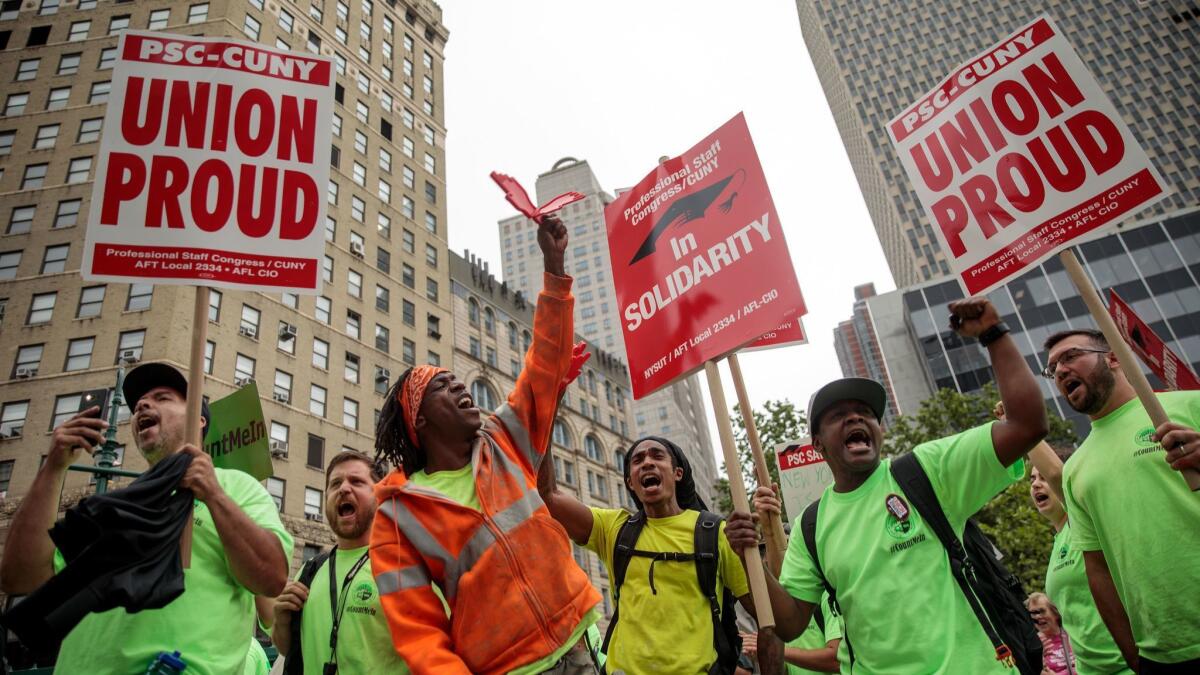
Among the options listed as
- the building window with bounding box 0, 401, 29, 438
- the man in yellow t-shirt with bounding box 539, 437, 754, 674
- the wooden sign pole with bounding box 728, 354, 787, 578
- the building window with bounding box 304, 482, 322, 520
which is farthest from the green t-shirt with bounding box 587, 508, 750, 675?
the building window with bounding box 0, 401, 29, 438

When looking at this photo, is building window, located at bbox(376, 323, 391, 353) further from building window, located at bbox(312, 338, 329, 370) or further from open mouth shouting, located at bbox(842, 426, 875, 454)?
open mouth shouting, located at bbox(842, 426, 875, 454)

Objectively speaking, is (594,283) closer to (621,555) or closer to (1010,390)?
(621,555)

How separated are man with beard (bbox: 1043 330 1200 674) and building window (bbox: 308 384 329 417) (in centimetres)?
3380

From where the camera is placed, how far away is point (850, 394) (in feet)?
13.0

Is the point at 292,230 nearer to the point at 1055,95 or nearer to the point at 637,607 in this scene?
the point at 637,607

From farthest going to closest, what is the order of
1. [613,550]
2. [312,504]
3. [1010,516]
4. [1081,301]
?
[1081,301] → [312,504] → [1010,516] → [613,550]

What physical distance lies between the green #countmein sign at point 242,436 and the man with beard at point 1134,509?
21.2 ft

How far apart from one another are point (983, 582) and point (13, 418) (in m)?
35.7

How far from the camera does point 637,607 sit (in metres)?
4.15

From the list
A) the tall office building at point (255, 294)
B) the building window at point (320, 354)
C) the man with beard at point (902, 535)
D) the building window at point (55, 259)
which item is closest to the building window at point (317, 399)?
the tall office building at point (255, 294)

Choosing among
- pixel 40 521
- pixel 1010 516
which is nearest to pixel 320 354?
pixel 1010 516

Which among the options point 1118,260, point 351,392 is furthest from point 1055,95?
point 1118,260

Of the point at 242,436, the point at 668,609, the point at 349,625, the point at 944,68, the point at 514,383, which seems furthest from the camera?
the point at 944,68

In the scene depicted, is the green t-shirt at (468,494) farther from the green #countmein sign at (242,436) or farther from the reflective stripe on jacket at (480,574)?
the green #countmein sign at (242,436)
